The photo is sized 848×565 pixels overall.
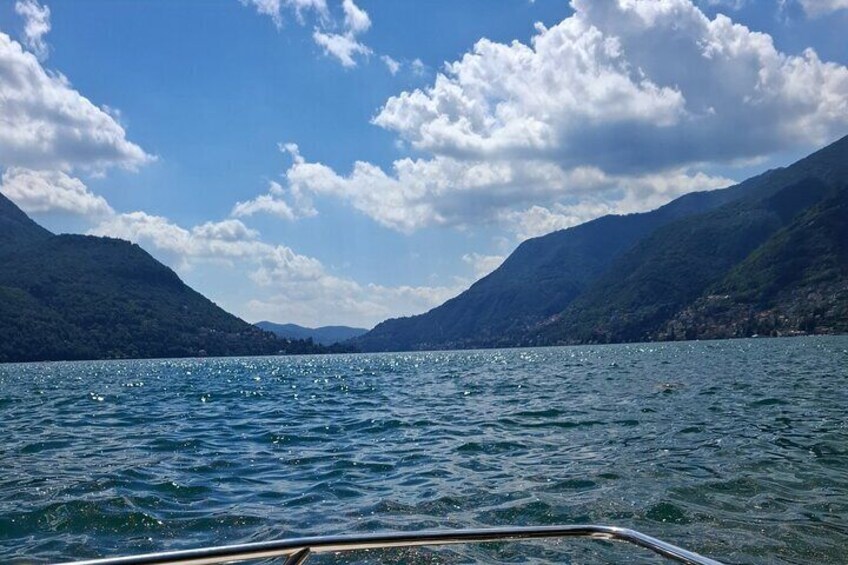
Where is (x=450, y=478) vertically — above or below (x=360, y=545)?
below

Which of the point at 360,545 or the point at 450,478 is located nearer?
the point at 360,545

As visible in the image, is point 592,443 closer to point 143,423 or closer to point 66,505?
point 66,505

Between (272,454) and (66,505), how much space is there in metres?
7.09

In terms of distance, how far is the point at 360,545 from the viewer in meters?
4.26

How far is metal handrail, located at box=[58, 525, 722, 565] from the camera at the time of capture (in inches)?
147

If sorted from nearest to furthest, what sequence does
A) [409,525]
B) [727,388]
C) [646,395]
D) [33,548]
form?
1. [33,548]
2. [409,525]
3. [646,395]
4. [727,388]

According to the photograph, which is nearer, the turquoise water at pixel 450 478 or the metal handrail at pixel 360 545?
the metal handrail at pixel 360 545

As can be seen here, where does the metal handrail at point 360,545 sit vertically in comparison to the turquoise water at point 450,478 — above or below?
above

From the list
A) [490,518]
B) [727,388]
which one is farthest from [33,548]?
[727,388]

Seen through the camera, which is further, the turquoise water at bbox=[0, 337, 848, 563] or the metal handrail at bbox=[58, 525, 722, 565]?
the turquoise water at bbox=[0, 337, 848, 563]

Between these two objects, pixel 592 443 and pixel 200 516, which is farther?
pixel 592 443

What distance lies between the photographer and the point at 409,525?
10930 millimetres

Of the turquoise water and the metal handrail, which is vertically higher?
the metal handrail

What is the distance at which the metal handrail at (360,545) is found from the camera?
3736 mm
